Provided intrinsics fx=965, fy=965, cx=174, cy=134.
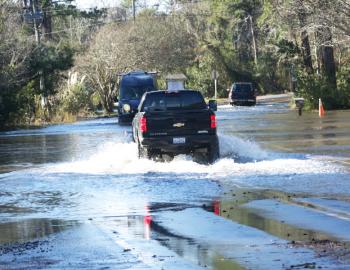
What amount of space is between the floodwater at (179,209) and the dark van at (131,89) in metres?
19.7

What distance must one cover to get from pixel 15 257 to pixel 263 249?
2.73 m

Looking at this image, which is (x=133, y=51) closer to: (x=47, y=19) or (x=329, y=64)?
(x=47, y=19)

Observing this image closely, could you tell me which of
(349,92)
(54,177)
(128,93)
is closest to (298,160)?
(54,177)

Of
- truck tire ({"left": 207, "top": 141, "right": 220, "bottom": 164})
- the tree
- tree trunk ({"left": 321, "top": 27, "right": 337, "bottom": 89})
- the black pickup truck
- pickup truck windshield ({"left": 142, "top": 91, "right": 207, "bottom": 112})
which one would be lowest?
truck tire ({"left": 207, "top": 141, "right": 220, "bottom": 164})

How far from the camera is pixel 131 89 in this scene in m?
48.5

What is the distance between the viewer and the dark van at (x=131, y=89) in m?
47.0

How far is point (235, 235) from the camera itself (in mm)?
11703

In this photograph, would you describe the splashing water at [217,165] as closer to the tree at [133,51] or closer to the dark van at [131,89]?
the dark van at [131,89]

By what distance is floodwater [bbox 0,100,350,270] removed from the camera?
10.4 meters

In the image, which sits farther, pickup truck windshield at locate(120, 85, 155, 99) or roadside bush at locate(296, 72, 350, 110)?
roadside bush at locate(296, 72, 350, 110)

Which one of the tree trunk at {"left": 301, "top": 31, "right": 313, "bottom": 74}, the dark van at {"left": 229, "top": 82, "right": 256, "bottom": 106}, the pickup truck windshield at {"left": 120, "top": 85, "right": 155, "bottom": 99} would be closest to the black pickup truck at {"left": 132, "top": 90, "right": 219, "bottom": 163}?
the pickup truck windshield at {"left": 120, "top": 85, "right": 155, "bottom": 99}

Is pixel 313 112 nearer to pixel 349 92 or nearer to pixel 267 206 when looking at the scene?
pixel 349 92

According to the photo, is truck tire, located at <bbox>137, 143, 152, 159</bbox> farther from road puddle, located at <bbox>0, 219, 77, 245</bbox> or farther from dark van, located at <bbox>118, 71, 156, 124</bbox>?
dark van, located at <bbox>118, 71, 156, 124</bbox>

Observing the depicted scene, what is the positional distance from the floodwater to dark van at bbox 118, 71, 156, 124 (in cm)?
1966
